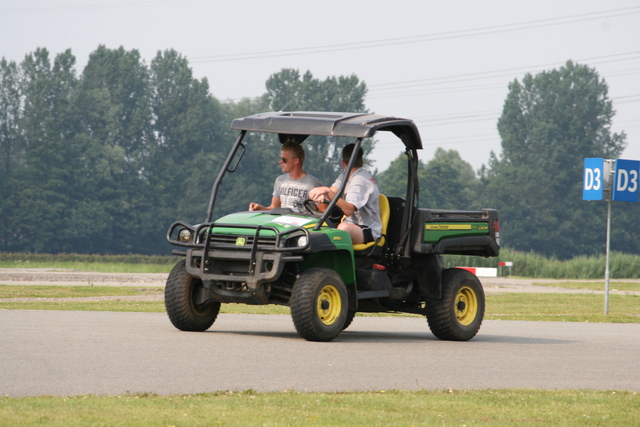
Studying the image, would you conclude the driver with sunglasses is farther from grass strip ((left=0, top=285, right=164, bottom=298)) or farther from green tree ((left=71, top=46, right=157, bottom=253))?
green tree ((left=71, top=46, right=157, bottom=253))

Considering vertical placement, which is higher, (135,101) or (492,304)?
(135,101)

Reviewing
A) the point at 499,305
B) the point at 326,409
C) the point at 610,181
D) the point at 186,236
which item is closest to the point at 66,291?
the point at 499,305

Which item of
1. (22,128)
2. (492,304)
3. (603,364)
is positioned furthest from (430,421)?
(22,128)

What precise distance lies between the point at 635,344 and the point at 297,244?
449cm

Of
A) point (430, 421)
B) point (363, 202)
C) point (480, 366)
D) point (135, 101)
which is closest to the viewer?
point (430, 421)

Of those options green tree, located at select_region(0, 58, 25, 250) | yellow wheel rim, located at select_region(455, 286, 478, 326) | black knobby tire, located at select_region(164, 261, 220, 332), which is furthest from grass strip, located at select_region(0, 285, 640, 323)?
green tree, located at select_region(0, 58, 25, 250)

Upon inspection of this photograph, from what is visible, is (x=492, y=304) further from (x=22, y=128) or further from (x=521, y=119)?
(x=521, y=119)

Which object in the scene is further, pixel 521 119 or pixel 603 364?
pixel 521 119

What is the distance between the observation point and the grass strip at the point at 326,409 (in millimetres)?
6148

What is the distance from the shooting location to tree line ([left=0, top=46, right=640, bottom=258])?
82.0 m

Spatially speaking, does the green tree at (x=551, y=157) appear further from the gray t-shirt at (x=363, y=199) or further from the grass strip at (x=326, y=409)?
the grass strip at (x=326, y=409)

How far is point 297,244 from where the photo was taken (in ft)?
35.2

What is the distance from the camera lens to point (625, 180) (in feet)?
67.5

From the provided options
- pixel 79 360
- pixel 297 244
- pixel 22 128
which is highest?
pixel 22 128
